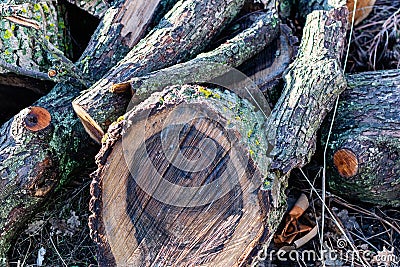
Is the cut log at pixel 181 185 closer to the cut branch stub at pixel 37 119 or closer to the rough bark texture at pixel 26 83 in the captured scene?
the cut branch stub at pixel 37 119

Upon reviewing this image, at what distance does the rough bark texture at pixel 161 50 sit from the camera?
233cm

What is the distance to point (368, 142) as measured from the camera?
2473 millimetres

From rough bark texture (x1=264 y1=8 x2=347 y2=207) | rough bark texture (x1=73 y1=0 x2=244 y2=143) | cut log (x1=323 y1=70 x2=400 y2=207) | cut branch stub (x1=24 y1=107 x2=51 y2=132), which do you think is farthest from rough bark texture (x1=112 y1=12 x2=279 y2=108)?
cut log (x1=323 y1=70 x2=400 y2=207)

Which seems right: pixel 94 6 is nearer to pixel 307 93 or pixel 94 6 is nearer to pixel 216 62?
pixel 216 62

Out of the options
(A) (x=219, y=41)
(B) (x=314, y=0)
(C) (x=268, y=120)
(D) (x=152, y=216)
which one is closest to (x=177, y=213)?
(D) (x=152, y=216)

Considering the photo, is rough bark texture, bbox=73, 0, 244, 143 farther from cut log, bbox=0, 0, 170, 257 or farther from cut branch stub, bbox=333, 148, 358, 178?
cut branch stub, bbox=333, 148, 358, 178

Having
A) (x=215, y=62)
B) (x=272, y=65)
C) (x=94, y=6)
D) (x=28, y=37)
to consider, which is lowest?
(x=28, y=37)

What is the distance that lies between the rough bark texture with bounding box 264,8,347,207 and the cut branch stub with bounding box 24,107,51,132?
3.74ft

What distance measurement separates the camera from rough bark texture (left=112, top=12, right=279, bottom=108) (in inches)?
89.3

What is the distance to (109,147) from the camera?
2.01 metres

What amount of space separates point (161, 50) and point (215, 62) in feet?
0.98

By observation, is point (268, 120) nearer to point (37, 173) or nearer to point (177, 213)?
point (177, 213)

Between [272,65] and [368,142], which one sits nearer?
[368,142]

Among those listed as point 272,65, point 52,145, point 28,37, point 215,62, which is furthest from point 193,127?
point 28,37
